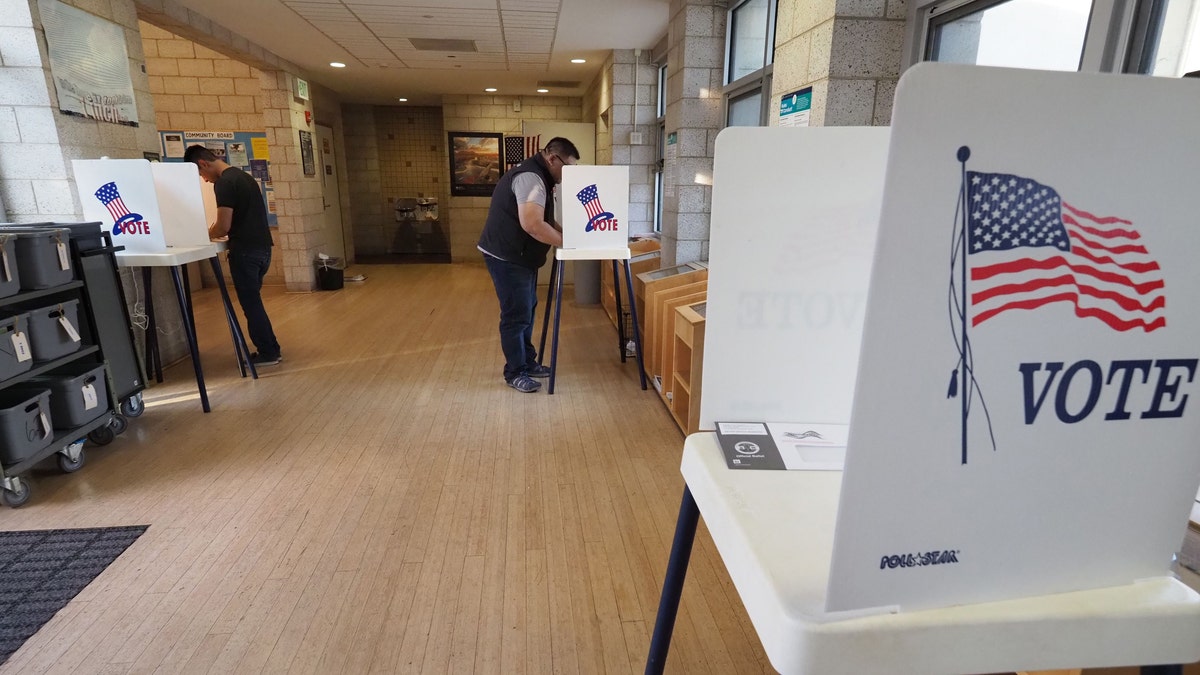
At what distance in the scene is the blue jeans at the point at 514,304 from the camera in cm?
356

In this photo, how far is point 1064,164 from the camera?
0.54 metres

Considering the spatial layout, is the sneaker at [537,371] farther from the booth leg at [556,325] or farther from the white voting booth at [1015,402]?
the white voting booth at [1015,402]

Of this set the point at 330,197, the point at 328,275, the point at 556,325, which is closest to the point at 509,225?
the point at 556,325

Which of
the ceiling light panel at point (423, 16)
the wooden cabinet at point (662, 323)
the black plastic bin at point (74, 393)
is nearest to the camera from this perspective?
the black plastic bin at point (74, 393)

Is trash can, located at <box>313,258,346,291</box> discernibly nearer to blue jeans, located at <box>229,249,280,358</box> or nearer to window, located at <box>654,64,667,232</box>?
blue jeans, located at <box>229,249,280,358</box>

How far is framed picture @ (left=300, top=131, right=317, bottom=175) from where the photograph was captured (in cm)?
701

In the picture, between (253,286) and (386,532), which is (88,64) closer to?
(253,286)

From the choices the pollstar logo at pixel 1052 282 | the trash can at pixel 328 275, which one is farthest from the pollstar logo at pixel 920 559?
the trash can at pixel 328 275

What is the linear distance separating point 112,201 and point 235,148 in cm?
430

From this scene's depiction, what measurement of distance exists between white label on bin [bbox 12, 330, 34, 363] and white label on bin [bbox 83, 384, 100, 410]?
29cm

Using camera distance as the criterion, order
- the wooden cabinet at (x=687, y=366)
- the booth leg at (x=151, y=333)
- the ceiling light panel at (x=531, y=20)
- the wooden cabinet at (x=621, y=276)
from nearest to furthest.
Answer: the wooden cabinet at (x=687, y=366)
the booth leg at (x=151, y=333)
the ceiling light panel at (x=531, y=20)
the wooden cabinet at (x=621, y=276)

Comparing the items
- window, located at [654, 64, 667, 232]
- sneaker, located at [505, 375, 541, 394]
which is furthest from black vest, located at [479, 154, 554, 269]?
window, located at [654, 64, 667, 232]

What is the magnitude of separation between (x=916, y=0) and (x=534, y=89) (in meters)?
7.16

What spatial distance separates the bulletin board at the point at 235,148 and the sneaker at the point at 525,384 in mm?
4746
